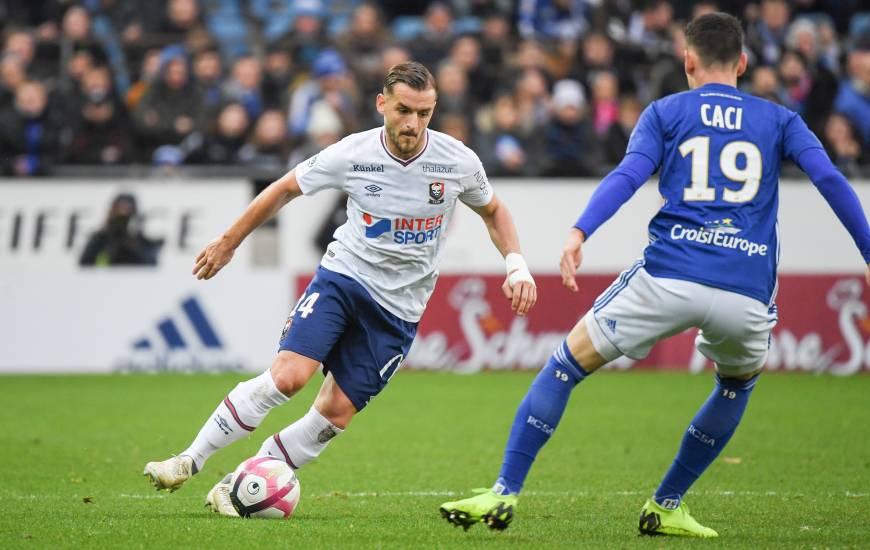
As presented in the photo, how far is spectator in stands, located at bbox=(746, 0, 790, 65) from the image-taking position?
1927 cm

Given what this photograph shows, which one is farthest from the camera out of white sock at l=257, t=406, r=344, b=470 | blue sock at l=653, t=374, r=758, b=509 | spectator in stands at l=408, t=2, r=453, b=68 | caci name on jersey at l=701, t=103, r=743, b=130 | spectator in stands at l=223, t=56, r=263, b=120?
spectator in stands at l=408, t=2, r=453, b=68

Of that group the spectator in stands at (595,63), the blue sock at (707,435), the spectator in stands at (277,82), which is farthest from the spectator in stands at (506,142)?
the blue sock at (707,435)

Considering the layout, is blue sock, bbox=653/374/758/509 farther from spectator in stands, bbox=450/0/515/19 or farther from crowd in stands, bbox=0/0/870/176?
spectator in stands, bbox=450/0/515/19

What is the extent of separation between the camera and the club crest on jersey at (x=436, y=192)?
7.36m

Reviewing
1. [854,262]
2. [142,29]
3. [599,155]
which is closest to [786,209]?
[854,262]

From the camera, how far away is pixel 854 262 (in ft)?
55.6

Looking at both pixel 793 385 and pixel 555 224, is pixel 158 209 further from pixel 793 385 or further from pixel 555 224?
pixel 793 385

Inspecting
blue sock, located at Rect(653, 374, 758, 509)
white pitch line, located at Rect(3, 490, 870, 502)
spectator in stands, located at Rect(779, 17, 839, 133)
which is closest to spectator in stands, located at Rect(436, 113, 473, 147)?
spectator in stands, located at Rect(779, 17, 839, 133)

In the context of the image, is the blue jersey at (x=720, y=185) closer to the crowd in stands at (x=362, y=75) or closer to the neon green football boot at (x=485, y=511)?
the neon green football boot at (x=485, y=511)

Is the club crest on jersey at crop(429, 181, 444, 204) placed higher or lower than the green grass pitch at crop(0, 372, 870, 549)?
higher

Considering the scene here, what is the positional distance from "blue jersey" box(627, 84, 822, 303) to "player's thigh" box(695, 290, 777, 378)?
0.06 meters

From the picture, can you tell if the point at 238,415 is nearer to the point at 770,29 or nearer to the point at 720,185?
the point at 720,185

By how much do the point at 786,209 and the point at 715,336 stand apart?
11202 millimetres

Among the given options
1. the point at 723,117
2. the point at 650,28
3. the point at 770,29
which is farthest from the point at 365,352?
the point at 650,28
